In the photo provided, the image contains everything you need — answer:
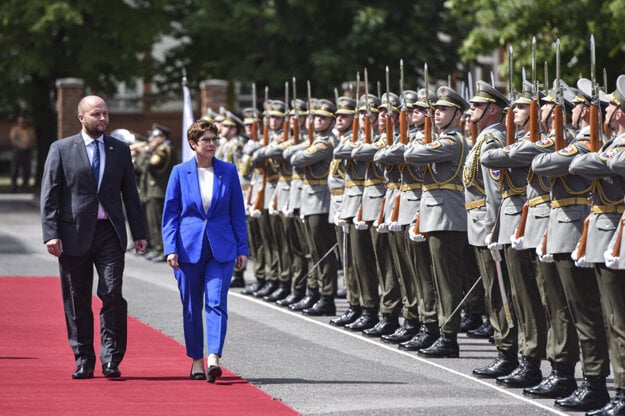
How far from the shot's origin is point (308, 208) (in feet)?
54.0

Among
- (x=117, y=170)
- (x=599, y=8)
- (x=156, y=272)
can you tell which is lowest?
(x=156, y=272)

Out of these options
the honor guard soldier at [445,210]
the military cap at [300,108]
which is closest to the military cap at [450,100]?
the honor guard soldier at [445,210]

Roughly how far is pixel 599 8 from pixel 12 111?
62.7 ft

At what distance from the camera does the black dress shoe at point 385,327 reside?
46.5 feet

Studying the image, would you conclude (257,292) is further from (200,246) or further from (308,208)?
(200,246)

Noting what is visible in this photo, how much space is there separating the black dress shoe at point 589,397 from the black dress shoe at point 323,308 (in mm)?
6167

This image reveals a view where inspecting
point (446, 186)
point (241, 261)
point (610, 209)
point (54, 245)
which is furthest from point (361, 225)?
point (610, 209)

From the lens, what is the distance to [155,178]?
25.1 meters

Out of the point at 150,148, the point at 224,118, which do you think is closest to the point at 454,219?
the point at 224,118

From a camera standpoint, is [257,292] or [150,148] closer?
[257,292]

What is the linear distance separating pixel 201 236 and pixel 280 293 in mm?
6515

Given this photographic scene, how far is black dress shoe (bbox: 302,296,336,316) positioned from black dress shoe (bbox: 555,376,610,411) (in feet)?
20.2

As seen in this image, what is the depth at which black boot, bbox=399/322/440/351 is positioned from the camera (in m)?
13.1

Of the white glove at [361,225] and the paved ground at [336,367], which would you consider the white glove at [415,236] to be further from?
the white glove at [361,225]
